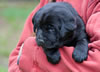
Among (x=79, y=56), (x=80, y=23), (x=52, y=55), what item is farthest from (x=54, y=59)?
(x=80, y=23)

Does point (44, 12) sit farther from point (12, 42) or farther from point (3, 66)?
point (12, 42)

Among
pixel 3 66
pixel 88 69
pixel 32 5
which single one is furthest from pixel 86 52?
pixel 32 5

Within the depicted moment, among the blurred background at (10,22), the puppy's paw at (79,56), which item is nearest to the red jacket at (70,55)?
the puppy's paw at (79,56)

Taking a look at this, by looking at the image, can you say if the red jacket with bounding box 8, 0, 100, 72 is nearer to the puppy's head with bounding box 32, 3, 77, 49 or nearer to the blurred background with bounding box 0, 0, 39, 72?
the puppy's head with bounding box 32, 3, 77, 49

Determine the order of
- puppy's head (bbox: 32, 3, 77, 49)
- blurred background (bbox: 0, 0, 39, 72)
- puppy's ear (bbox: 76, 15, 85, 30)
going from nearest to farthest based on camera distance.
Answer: puppy's head (bbox: 32, 3, 77, 49) → puppy's ear (bbox: 76, 15, 85, 30) → blurred background (bbox: 0, 0, 39, 72)

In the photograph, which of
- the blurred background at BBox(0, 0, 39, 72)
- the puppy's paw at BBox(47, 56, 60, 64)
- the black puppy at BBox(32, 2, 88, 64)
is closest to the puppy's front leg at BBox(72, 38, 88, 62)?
the black puppy at BBox(32, 2, 88, 64)

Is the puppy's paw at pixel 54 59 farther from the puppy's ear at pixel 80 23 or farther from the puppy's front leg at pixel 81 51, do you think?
the puppy's ear at pixel 80 23

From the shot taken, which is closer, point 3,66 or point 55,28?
point 55,28
